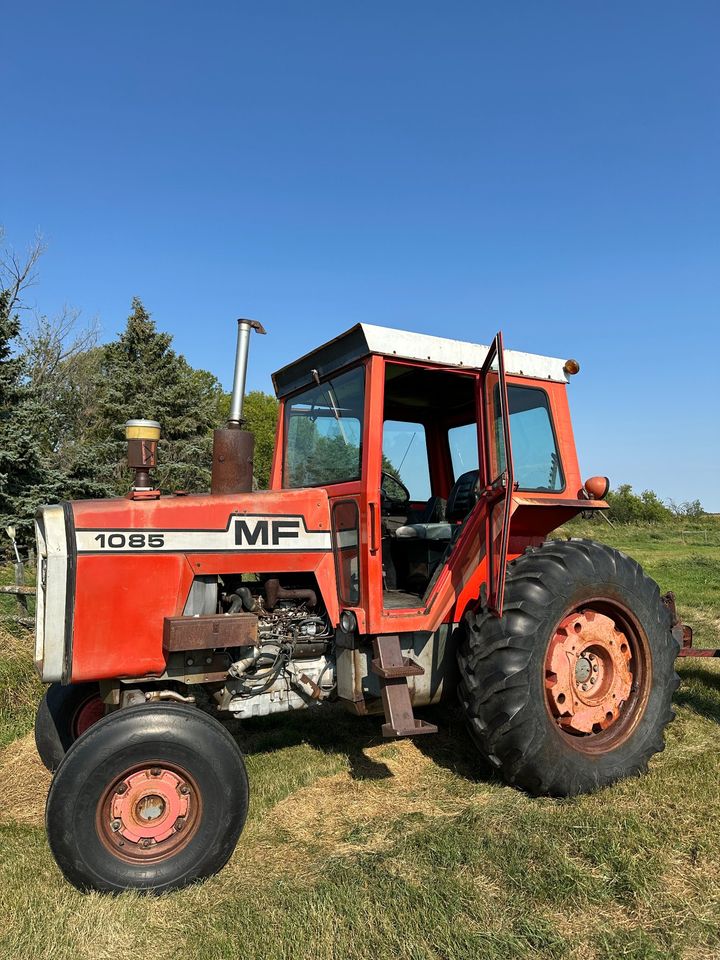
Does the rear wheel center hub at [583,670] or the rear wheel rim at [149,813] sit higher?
the rear wheel center hub at [583,670]

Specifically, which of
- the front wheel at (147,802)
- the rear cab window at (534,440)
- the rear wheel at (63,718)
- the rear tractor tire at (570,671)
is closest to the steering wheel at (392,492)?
the rear cab window at (534,440)

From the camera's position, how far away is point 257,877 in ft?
9.82

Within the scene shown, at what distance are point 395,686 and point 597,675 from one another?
122cm

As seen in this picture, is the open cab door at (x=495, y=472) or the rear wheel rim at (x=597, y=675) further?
the rear wheel rim at (x=597, y=675)

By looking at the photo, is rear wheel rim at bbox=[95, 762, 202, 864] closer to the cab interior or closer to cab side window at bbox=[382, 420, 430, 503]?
the cab interior

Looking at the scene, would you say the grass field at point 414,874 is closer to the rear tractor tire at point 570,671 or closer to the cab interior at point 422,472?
the rear tractor tire at point 570,671

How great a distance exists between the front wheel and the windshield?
1619 millimetres

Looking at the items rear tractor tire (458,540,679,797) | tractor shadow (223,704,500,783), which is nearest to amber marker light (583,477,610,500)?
rear tractor tire (458,540,679,797)

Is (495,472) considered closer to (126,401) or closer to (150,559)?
(150,559)

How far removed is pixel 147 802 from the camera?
299 centimetres

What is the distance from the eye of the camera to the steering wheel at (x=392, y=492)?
4.67 metres

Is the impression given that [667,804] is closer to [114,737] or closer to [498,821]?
[498,821]

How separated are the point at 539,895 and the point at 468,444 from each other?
3068mm

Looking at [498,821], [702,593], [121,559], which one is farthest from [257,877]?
[702,593]
